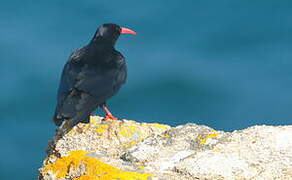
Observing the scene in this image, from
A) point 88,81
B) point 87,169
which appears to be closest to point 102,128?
point 87,169

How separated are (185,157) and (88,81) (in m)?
3.77

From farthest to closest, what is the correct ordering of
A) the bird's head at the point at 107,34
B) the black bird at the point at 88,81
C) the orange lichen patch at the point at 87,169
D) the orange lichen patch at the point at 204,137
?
the bird's head at the point at 107,34
the black bird at the point at 88,81
the orange lichen patch at the point at 204,137
the orange lichen patch at the point at 87,169

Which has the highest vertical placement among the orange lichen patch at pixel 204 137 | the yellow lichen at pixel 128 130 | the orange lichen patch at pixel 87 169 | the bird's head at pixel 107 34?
the bird's head at pixel 107 34

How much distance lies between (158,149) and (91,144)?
0.98m

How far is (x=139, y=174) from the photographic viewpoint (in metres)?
4.72

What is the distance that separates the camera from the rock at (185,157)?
473cm

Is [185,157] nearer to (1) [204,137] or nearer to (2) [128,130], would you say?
(1) [204,137]

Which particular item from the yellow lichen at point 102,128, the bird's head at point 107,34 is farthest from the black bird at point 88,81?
the yellow lichen at point 102,128

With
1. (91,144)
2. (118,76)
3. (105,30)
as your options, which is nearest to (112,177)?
(91,144)

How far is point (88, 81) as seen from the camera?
8.61 m

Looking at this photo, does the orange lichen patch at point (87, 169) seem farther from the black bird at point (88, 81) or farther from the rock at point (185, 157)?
the black bird at point (88, 81)

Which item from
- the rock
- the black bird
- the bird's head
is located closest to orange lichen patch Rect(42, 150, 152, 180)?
the rock

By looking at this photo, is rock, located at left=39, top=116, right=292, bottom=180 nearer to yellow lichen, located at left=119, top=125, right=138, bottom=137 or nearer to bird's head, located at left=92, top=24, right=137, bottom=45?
yellow lichen, located at left=119, top=125, right=138, bottom=137

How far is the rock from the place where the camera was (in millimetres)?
4727
